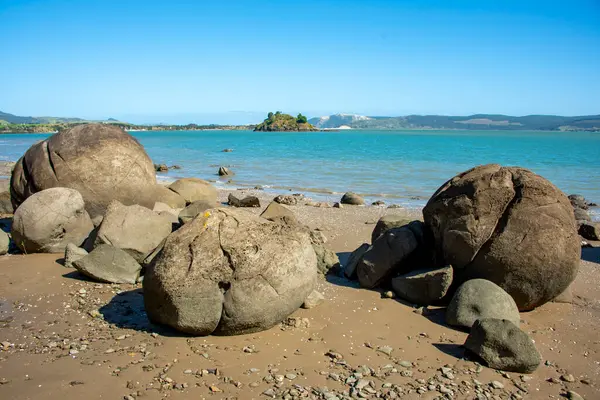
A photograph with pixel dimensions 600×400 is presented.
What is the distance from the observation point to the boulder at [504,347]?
566cm

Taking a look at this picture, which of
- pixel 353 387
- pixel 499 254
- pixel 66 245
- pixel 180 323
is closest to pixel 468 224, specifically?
pixel 499 254

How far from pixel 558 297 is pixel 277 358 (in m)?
5.06

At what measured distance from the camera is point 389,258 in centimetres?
815

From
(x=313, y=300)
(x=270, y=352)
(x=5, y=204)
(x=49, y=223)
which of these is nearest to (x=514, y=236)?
(x=313, y=300)

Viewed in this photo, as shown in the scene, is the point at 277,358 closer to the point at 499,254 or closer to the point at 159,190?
the point at 499,254

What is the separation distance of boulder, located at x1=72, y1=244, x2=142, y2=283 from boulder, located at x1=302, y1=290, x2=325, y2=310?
294cm

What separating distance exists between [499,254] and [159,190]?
800 centimetres

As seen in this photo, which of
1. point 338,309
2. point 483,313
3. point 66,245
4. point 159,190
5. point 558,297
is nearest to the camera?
point 483,313

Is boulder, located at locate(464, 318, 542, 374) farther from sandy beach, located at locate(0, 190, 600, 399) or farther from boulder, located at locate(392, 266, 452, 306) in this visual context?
boulder, located at locate(392, 266, 452, 306)

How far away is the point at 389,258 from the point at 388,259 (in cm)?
2

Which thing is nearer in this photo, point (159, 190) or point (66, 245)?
point (66, 245)

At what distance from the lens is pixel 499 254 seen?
24.3 feet

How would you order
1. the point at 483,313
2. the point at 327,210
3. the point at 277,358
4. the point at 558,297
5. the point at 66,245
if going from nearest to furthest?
the point at 277,358 → the point at 483,313 → the point at 558,297 → the point at 66,245 → the point at 327,210

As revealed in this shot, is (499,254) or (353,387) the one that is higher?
(499,254)
